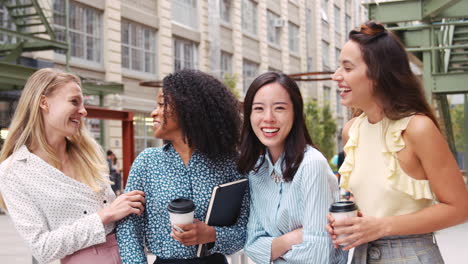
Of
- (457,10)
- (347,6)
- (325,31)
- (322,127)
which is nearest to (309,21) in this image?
(325,31)

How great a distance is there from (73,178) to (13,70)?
392 inches

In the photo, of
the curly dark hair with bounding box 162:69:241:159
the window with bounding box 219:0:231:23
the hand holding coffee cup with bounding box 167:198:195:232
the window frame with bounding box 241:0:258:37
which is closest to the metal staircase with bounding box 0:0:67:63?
the curly dark hair with bounding box 162:69:241:159

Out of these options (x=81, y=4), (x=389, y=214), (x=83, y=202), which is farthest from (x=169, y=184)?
(x=81, y=4)

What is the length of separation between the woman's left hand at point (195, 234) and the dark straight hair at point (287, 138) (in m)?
0.31

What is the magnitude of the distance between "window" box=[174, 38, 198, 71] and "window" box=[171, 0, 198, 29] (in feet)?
2.47

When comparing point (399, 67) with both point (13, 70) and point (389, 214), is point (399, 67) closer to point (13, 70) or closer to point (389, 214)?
point (389, 214)

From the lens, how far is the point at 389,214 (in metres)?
2.00

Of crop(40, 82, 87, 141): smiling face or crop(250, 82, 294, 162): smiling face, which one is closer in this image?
crop(250, 82, 294, 162): smiling face

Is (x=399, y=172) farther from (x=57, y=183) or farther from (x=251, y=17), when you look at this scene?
(x=251, y=17)

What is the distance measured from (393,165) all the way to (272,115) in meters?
0.54

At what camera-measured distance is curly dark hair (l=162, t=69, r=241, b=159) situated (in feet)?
8.16

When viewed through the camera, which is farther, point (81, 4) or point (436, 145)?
point (81, 4)

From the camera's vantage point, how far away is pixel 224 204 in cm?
235

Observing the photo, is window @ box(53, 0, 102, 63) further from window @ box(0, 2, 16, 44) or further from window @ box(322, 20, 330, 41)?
window @ box(322, 20, 330, 41)
